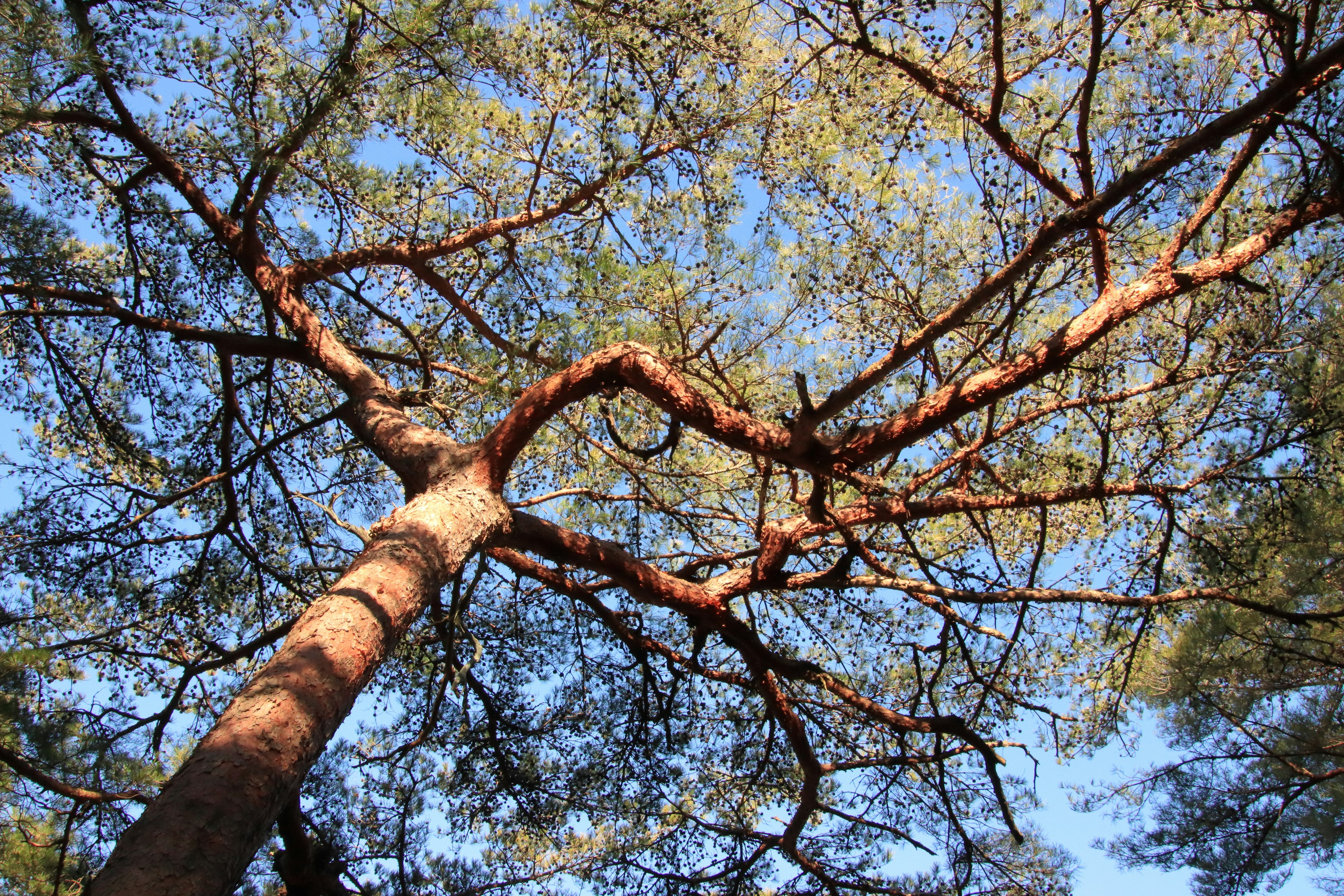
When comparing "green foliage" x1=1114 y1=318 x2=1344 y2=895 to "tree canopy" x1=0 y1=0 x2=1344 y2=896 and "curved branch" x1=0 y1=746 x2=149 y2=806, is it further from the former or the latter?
"curved branch" x1=0 y1=746 x2=149 y2=806

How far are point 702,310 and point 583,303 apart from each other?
1.66ft

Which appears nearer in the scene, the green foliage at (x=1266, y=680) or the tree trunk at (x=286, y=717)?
the tree trunk at (x=286, y=717)

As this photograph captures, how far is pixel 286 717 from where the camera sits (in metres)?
1.72

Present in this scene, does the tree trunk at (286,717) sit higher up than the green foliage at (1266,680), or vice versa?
the green foliage at (1266,680)

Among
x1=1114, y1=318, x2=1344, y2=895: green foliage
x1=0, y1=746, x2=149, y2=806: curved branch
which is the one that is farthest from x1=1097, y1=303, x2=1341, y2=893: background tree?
x1=0, y1=746, x2=149, y2=806: curved branch

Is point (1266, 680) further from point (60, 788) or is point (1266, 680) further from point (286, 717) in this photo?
point (60, 788)

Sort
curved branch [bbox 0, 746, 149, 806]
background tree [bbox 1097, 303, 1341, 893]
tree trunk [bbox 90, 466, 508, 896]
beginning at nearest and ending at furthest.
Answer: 1. tree trunk [bbox 90, 466, 508, 896]
2. curved branch [bbox 0, 746, 149, 806]
3. background tree [bbox 1097, 303, 1341, 893]

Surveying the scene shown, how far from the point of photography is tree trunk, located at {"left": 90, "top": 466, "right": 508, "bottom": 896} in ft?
4.63

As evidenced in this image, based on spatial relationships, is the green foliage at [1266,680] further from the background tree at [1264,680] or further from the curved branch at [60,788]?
the curved branch at [60,788]

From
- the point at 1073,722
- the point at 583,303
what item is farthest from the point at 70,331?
the point at 1073,722

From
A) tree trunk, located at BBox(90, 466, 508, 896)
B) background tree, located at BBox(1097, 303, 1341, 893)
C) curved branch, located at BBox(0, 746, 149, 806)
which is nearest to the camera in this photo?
tree trunk, located at BBox(90, 466, 508, 896)

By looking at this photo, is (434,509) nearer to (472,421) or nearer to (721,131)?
(472,421)

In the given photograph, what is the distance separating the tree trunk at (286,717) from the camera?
1.41 metres

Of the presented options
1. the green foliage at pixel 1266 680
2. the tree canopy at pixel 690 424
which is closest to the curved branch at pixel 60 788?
the tree canopy at pixel 690 424
